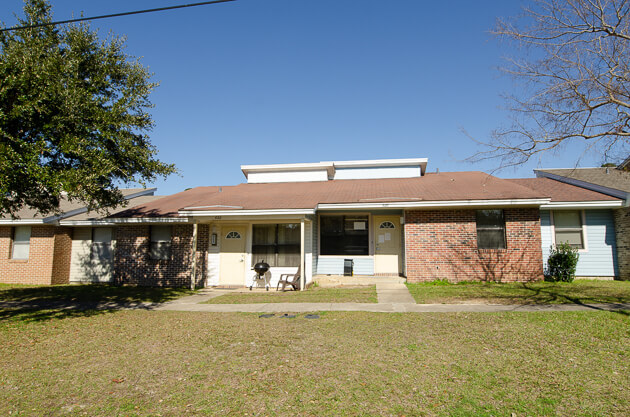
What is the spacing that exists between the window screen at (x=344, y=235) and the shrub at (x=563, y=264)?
250 inches

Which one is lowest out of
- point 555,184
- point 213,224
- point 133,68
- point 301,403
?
point 301,403

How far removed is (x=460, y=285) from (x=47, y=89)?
12330mm

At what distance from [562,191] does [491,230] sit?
3917 millimetres

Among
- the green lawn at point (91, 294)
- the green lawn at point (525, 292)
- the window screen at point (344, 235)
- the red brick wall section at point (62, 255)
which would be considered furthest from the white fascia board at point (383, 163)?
the red brick wall section at point (62, 255)

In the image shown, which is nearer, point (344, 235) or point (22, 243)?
point (344, 235)

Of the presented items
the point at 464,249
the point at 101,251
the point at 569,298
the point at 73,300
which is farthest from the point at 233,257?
the point at 569,298

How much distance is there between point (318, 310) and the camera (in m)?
9.35

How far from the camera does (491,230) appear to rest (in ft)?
42.8

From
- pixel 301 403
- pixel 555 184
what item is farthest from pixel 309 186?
pixel 301 403

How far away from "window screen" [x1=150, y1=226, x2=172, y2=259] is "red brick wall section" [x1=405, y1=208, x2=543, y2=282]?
9069 millimetres

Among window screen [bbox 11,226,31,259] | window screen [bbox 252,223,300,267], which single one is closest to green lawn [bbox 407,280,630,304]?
window screen [bbox 252,223,300,267]

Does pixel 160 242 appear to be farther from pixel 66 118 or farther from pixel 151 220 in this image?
pixel 66 118

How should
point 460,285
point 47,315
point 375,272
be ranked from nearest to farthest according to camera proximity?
point 47,315 → point 460,285 → point 375,272

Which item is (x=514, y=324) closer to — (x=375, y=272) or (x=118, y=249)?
(x=375, y=272)
